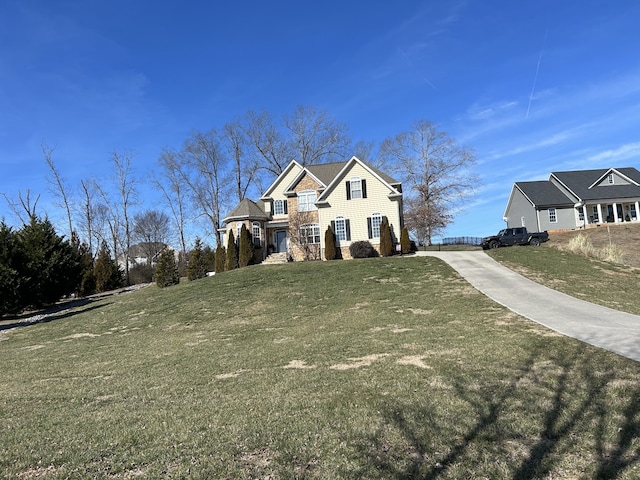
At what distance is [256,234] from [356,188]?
8.22 metres

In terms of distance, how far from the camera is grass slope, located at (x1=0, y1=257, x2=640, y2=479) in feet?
11.8

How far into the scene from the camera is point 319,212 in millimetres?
29844

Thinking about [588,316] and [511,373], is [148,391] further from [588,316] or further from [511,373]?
[588,316]

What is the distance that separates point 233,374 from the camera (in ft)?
23.5

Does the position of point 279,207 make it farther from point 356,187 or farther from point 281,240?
point 356,187

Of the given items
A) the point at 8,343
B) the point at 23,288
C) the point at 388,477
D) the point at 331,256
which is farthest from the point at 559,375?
the point at 23,288

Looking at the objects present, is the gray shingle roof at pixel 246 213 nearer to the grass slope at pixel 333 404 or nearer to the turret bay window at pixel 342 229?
the turret bay window at pixel 342 229

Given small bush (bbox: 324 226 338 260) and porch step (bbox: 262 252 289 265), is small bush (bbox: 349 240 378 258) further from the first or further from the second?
porch step (bbox: 262 252 289 265)

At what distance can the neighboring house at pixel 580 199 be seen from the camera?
39.3m

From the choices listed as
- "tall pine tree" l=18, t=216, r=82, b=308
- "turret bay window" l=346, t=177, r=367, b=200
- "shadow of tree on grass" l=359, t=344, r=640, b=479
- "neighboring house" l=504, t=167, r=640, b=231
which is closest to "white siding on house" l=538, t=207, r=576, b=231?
"neighboring house" l=504, t=167, r=640, b=231

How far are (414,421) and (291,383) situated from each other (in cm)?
233

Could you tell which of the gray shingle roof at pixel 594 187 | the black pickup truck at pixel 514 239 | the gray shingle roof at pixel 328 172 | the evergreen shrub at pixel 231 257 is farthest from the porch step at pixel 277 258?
the gray shingle roof at pixel 594 187

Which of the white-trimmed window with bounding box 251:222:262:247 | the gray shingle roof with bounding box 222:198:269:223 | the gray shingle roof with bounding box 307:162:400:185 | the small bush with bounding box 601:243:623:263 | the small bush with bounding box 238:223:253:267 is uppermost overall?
the gray shingle roof with bounding box 307:162:400:185

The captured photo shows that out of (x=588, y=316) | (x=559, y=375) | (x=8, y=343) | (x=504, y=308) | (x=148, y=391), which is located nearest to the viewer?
(x=559, y=375)
